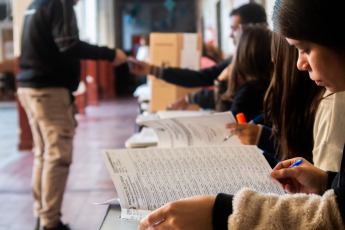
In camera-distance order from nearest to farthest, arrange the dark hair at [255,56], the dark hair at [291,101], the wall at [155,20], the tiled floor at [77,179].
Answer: the dark hair at [291,101] → the dark hair at [255,56] → the tiled floor at [77,179] → the wall at [155,20]

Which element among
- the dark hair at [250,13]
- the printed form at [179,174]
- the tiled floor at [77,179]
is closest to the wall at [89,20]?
the tiled floor at [77,179]

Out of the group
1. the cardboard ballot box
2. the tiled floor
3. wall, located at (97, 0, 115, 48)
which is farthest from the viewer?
wall, located at (97, 0, 115, 48)

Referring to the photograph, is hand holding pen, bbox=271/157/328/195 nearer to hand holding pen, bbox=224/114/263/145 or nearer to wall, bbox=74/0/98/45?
hand holding pen, bbox=224/114/263/145

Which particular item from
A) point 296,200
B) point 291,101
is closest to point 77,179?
point 291,101

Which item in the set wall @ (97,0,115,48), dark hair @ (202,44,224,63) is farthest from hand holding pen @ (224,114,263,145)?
wall @ (97,0,115,48)

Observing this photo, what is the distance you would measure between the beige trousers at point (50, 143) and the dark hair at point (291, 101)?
153 cm

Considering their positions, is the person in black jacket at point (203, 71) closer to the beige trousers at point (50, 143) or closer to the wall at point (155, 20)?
the beige trousers at point (50, 143)

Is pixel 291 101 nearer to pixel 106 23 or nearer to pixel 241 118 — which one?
pixel 241 118

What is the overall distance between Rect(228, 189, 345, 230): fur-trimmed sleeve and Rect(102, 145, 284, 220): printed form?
0.62ft

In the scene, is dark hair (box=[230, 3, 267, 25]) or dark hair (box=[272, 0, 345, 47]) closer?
dark hair (box=[272, 0, 345, 47])

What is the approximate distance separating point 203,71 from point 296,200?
205 cm

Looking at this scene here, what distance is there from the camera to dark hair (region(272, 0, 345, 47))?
621 millimetres

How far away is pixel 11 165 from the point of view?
423cm

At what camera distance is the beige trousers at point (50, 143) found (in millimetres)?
2447
